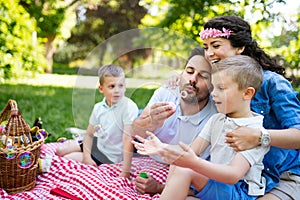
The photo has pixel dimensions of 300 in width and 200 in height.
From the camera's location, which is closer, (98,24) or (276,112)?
(276,112)

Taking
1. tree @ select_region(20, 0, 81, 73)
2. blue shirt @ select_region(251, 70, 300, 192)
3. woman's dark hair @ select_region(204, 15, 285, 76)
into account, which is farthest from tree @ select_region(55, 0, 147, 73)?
blue shirt @ select_region(251, 70, 300, 192)

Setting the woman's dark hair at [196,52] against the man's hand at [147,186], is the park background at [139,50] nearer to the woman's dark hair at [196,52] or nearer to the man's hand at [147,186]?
the woman's dark hair at [196,52]

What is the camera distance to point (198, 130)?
193 centimetres

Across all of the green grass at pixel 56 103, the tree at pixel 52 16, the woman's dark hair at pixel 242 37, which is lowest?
the green grass at pixel 56 103

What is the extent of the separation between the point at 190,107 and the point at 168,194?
416mm

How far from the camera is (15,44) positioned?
6.19 meters

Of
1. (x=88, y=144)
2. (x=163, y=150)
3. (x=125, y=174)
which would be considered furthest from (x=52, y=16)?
(x=163, y=150)

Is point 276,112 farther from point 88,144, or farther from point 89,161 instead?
point 89,161

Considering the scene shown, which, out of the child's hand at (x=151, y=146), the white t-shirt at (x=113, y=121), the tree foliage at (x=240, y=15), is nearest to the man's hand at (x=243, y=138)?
the child's hand at (x=151, y=146)

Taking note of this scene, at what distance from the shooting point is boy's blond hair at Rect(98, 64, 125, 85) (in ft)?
6.95

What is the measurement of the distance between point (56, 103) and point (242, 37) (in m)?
4.82

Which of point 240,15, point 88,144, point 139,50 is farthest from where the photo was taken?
point 240,15

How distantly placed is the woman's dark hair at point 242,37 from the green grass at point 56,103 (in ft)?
1.65

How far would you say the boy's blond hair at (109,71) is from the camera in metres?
2.12
